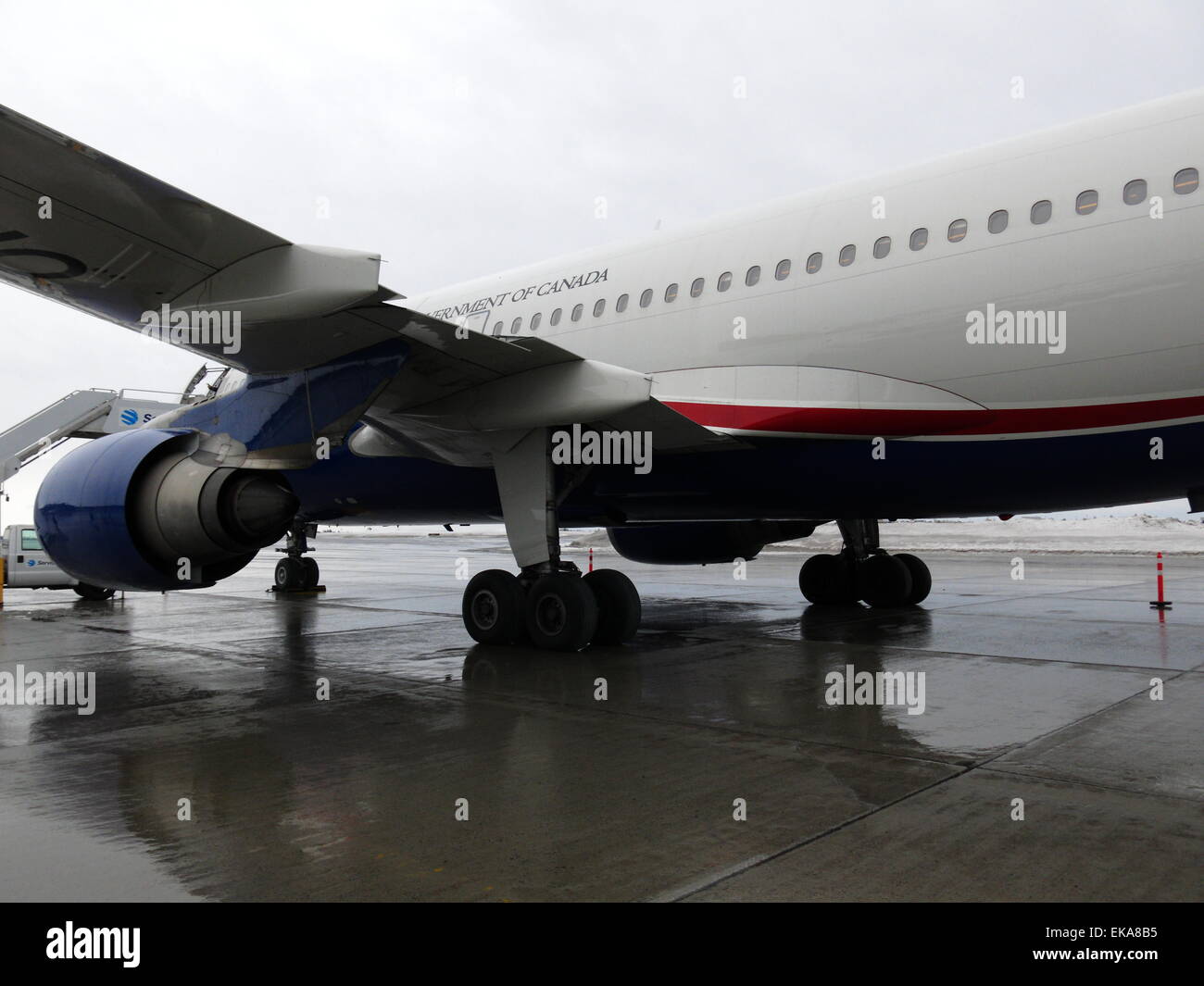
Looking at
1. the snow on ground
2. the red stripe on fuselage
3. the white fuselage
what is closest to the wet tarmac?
the red stripe on fuselage

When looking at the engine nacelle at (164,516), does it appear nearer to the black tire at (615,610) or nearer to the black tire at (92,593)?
the black tire at (615,610)

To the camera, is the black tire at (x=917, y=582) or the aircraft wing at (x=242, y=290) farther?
the black tire at (x=917, y=582)

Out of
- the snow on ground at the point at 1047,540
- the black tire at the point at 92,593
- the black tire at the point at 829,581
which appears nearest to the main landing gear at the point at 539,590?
the black tire at the point at 829,581

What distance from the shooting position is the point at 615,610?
875 centimetres

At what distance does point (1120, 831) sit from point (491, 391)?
5.46m

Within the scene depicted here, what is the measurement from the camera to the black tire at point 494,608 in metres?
8.77

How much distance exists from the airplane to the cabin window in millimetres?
12

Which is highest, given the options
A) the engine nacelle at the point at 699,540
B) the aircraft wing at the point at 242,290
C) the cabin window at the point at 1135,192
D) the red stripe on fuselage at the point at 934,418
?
the cabin window at the point at 1135,192

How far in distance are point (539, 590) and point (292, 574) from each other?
8.34 meters

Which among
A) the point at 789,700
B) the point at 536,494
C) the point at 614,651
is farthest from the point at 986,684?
the point at 536,494

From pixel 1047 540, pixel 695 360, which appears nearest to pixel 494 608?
pixel 695 360

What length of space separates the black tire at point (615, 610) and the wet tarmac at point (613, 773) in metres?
0.31

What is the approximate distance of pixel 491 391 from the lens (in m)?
7.60
